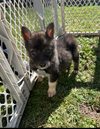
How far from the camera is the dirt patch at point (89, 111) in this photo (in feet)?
8.13

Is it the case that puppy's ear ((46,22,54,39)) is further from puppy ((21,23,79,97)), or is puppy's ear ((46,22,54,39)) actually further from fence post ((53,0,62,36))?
fence post ((53,0,62,36))

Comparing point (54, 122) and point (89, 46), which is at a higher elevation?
point (89, 46)

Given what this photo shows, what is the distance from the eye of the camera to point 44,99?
2.98 metres

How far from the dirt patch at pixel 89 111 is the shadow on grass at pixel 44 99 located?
1.73 ft

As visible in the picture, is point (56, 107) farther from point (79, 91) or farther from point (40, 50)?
point (40, 50)

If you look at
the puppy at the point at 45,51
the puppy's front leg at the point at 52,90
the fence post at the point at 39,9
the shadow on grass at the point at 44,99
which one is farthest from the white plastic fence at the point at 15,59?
the puppy's front leg at the point at 52,90

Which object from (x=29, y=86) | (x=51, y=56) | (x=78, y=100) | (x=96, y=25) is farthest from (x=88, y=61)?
(x=96, y=25)

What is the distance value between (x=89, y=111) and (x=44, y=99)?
1136mm

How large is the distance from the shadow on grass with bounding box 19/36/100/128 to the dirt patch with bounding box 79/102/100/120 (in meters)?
0.53

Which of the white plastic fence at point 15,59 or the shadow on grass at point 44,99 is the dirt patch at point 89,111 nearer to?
the shadow on grass at point 44,99

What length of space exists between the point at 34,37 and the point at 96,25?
4.66 meters

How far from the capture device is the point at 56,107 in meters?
2.75

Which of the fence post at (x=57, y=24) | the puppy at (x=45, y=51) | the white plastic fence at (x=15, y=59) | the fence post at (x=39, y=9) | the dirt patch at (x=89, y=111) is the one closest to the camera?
the white plastic fence at (x=15, y=59)

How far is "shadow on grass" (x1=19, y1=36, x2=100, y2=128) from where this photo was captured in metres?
2.55
